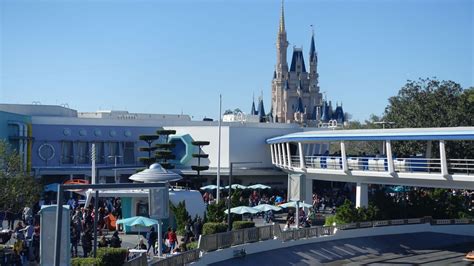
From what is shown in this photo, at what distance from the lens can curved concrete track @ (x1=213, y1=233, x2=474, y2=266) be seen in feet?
88.2

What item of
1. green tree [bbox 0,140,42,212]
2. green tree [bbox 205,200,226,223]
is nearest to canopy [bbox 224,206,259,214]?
green tree [bbox 205,200,226,223]

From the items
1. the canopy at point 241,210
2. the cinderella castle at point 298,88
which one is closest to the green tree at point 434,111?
the canopy at point 241,210

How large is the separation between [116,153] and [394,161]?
2698 centimetres

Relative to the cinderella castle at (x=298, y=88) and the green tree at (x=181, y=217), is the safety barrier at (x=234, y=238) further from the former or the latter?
the cinderella castle at (x=298, y=88)

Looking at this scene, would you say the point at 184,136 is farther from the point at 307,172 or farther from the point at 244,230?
the point at 244,230

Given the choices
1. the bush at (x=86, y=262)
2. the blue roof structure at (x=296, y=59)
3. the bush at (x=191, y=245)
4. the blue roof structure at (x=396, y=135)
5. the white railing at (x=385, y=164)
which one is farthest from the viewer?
the blue roof structure at (x=296, y=59)

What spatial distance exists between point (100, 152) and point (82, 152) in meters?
1.39

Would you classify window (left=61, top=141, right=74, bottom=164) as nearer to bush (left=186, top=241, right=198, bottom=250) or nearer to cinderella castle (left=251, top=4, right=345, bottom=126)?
bush (left=186, top=241, right=198, bottom=250)

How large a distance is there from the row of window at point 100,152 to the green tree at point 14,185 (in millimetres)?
16433

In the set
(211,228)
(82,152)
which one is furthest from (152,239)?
(82,152)

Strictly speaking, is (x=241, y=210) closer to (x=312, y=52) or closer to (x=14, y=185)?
(x=14, y=185)

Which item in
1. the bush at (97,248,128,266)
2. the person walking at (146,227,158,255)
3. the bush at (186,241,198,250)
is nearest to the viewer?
the bush at (97,248,128,266)

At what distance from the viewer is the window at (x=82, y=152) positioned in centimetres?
5253

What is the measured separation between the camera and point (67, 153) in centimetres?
5219
